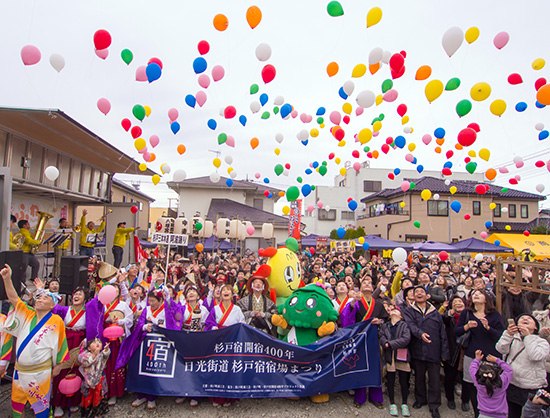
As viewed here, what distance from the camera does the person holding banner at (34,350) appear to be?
383 cm

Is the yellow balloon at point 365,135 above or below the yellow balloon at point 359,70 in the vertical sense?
below

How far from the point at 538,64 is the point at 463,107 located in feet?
7.10

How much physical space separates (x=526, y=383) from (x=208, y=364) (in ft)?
12.1

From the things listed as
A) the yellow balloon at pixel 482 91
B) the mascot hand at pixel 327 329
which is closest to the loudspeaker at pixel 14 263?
the mascot hand at pixel 327 329

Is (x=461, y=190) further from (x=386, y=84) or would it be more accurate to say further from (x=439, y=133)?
(x=386, y=84)

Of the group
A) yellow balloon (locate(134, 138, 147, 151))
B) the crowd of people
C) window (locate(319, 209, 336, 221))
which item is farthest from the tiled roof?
the crowd of people

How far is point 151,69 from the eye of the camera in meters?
7.78

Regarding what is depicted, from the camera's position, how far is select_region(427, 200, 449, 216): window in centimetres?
2652

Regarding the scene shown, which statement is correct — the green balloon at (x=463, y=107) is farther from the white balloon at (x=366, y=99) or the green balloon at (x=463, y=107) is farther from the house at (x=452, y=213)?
the house at (x=452, y=213)

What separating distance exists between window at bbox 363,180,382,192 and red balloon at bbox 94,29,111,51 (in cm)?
3278

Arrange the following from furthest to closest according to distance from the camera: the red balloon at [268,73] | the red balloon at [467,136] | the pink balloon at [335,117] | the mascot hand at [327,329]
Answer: the pink balloon at [335,117], the red balloon at [268,73], the red balloon at [467,136], the mascot hand at [327,329]

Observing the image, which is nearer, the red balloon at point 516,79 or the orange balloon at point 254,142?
the red balloon at point 516,79

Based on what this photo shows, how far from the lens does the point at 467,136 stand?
8.73 m

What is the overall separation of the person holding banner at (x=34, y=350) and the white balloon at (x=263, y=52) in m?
7.48
